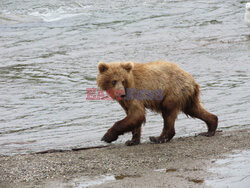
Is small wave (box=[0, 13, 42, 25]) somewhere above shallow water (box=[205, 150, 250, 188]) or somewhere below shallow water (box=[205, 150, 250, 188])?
below

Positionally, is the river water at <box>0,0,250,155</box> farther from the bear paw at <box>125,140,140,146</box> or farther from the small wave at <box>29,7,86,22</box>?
the bear paw at <box>125,140,140,146</box>

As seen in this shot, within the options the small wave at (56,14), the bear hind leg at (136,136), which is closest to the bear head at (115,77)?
the bear hind leg at (136,136)

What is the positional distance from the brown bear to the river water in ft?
1.95

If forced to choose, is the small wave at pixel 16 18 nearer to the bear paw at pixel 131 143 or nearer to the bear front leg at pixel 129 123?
the bear paw at pixel 131 143

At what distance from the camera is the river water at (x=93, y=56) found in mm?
7738

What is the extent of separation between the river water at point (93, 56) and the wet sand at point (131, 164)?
0.93 m

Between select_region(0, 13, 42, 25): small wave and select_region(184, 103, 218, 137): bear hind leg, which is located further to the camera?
select_region(0, 13, 42, 25): small wave

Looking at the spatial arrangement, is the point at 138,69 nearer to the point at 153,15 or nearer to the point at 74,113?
the point at 74,113

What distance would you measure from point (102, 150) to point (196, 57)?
28.8ft

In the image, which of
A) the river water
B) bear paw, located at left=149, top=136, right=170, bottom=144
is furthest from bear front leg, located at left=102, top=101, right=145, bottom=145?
the river water

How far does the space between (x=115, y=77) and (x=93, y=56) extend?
29.4 ft

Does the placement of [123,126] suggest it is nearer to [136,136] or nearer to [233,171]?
[136,136]

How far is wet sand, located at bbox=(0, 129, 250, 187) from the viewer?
4.56 meters

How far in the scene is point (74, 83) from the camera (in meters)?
11.5
